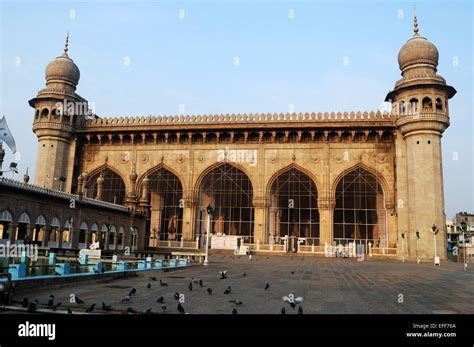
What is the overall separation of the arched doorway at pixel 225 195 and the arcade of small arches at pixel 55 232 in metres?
7.59

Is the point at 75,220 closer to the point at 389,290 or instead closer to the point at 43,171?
the point at 43,171

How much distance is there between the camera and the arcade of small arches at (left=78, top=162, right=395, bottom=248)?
101 feet

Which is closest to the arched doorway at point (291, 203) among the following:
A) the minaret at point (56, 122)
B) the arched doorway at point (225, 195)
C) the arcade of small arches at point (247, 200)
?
the arcade of small arches at point (247, 200)

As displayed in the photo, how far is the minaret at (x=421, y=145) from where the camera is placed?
87.2ft

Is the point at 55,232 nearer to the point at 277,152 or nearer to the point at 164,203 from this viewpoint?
Result: the point at 164,203

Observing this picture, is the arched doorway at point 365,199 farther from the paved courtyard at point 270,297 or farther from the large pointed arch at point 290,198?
the paved courtyard at point 270,297

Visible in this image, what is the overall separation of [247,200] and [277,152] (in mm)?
5294

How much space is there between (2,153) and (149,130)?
16.8 metres

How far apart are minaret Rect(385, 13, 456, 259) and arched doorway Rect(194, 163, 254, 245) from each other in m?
11.0

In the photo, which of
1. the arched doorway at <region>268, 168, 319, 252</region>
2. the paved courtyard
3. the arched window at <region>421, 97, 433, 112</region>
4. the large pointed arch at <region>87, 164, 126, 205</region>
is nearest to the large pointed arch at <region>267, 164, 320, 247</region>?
the arched doorway at <region>268, 168, 319, 252</region>

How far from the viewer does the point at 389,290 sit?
923 cm
